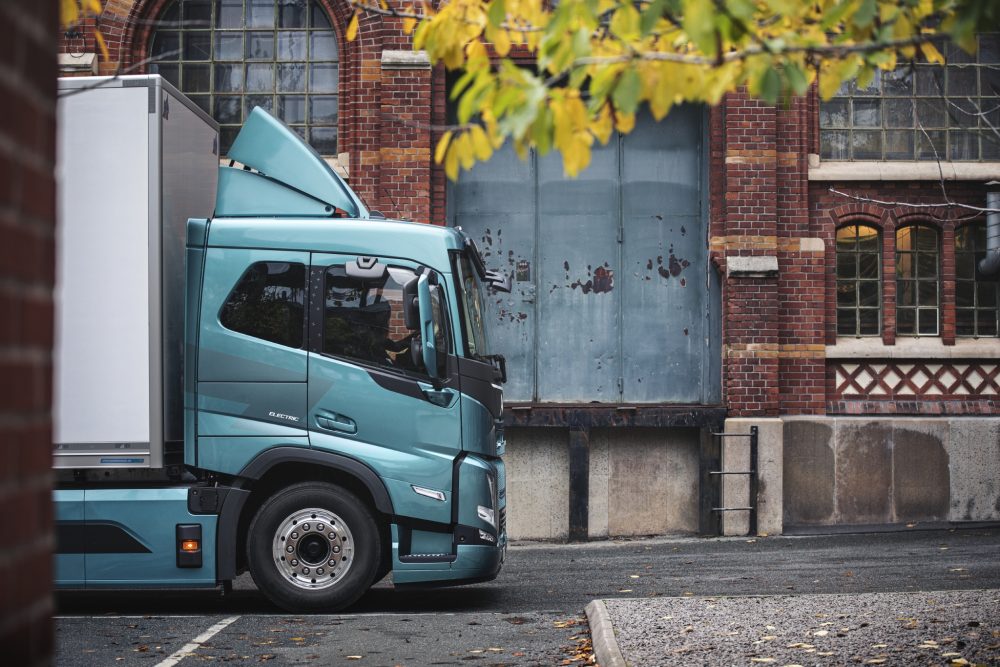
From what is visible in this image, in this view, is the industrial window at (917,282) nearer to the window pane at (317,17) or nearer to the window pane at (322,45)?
the window pane at (322,45)

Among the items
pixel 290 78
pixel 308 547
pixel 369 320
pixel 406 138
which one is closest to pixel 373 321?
pixel 369 320

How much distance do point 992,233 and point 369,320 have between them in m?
9.47

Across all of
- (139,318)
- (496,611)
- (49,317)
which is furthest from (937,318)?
(49,317)

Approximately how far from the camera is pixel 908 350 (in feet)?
47.6

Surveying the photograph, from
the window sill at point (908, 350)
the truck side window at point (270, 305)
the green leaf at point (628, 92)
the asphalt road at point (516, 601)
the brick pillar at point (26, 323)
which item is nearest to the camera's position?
the brick pillar at point (26, 323)

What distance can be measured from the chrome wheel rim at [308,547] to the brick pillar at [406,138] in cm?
643

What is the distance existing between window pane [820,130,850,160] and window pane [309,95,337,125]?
636 cm

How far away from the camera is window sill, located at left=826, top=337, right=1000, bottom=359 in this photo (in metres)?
14.5

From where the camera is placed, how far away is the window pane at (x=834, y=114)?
14930mm

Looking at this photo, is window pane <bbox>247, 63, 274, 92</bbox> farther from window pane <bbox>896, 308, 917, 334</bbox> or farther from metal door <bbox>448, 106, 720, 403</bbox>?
window pane <bbox>896, 308, 917, 334</bbox>

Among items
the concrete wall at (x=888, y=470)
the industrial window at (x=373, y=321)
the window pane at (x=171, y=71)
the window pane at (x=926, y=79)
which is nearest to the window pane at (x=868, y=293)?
the concrete wall at (x=888, y=470)

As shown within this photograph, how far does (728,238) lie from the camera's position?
1430 centimetres

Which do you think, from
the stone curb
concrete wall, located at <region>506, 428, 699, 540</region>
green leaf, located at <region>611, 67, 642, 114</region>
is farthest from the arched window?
green leaf, located at <region>611, 67, 642, 114</region>

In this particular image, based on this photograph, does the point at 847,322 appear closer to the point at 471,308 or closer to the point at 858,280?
the point at 858,280
